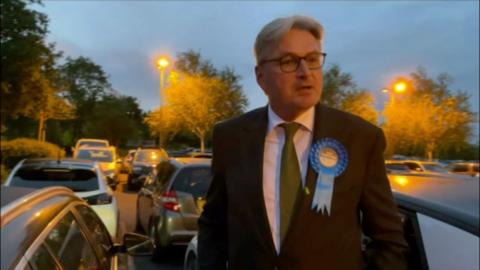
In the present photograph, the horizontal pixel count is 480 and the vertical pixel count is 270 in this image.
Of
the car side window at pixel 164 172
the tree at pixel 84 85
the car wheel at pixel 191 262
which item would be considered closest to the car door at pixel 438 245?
the car wheel at pixel 191 262

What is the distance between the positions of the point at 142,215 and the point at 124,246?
680 cm

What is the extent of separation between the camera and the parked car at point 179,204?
26.4 ft

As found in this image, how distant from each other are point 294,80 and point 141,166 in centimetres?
2232

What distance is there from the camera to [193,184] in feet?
27.5

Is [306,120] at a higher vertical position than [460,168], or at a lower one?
higher

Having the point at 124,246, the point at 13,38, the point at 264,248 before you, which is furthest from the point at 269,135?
the point at 13,38

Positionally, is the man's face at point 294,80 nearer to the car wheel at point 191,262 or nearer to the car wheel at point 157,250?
the car wheel at point 191,262

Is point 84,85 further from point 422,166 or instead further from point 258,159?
point 258,159

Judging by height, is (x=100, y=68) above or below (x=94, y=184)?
above

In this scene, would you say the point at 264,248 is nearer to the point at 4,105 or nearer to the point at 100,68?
the point at 4,105

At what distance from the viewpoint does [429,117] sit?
3388 centimetres

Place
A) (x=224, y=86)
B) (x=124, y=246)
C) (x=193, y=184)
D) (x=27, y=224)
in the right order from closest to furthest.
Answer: (x=27, y=224) → (x=124, y=246) → (x=193, y=184) → (x=224, y=86)

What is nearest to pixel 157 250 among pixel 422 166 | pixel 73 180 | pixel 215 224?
pixel 73 180

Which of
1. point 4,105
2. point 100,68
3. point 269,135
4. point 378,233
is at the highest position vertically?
point 100,68
